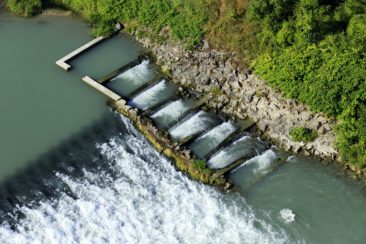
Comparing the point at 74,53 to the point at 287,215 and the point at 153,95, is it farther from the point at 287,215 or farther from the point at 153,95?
the point at 287,215

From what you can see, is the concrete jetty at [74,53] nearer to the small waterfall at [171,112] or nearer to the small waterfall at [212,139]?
the small waterfall at [171,112]

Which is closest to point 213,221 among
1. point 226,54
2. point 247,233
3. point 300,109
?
point 247,233

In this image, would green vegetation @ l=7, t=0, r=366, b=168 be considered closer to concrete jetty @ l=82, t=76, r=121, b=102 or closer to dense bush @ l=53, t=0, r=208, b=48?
dense bush @ l=53, t=0, r=208, b=48

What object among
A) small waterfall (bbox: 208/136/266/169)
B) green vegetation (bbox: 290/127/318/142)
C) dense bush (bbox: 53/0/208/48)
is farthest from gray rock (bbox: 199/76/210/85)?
green vegetation (bbox: 290/127/318/142)

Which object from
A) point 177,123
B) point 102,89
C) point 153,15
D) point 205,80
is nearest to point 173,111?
point 177,123

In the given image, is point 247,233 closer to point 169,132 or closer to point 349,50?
point 169,132

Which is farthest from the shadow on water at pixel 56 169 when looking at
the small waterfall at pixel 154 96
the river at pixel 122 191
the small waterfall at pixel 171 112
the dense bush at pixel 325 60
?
the dense bush at pixel 325 60
